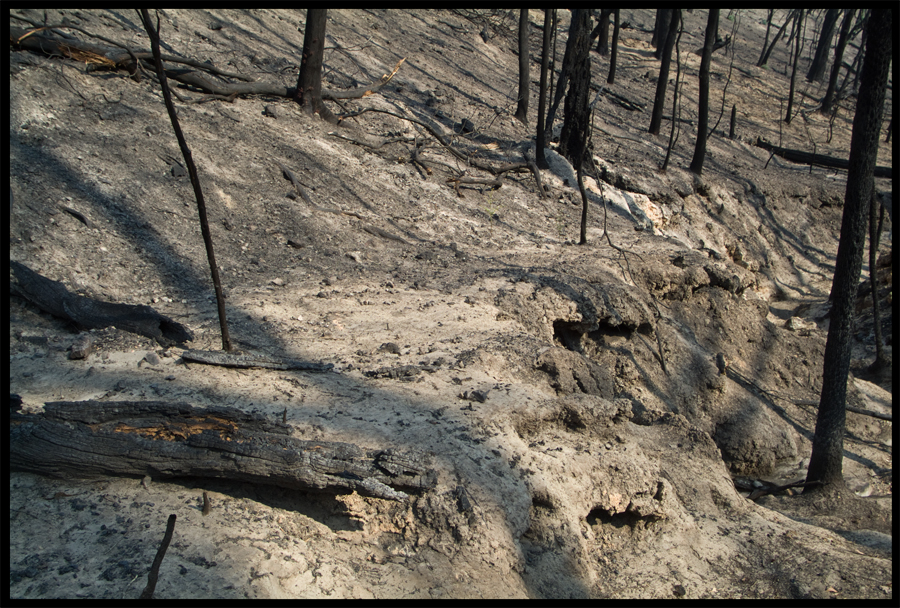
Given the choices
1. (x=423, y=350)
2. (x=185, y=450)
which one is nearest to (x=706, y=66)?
(x=423, y=350)

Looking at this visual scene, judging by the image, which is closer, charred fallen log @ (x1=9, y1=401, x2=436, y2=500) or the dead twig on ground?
the dead twig on ground

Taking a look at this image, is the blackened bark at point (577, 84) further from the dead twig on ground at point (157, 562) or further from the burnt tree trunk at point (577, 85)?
the dead twig on ground at point (157, 562)

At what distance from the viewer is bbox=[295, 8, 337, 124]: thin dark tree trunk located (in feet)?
32.3

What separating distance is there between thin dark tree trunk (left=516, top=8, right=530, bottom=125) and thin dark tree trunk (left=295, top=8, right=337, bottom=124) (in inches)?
226

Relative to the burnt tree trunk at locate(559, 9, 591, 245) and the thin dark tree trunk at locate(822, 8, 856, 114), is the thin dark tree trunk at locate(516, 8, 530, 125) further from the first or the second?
the thin dark tree trunk at locate(822, 8, 856, 114)

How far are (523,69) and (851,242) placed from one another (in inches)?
416

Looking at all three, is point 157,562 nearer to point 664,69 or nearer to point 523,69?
point 523,69

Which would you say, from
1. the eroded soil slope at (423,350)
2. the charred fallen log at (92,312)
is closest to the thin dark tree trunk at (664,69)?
the eroded soil slope at (423,350)

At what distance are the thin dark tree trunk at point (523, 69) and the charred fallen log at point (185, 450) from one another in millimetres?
12948

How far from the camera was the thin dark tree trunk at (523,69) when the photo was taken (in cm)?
1420

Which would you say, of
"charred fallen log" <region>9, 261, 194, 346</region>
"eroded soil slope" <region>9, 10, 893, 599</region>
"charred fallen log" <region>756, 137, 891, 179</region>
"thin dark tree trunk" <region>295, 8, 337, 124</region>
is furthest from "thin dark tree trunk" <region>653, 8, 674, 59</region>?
"charred fallen log" <region>9, 261, 194, 346</region>

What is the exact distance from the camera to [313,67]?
10.1 metres

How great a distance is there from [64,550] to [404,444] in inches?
65.0

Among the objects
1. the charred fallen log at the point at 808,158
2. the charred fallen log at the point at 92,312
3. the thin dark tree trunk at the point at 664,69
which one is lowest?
the charred fallen log at the point at 92,312
